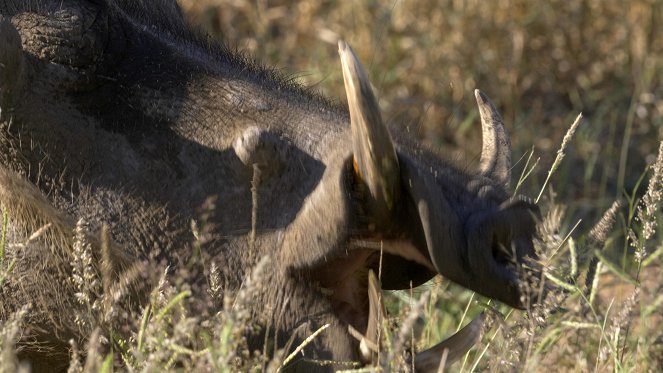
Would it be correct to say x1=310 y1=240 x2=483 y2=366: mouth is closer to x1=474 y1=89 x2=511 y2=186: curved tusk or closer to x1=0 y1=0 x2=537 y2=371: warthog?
x1=0 y1=0 x2=537 y2=371: warthog

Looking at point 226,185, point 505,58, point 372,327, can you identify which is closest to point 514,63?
point 505,58

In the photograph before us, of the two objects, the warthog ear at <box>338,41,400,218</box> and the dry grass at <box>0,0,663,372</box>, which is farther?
the dry grass at <box>0,0,663,372</box>

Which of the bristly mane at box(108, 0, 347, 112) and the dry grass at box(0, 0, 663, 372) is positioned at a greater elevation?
the bristly mane at box(108, 0, 347, 112)

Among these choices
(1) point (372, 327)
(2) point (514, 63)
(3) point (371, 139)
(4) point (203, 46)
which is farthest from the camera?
(2) point (514, 63)

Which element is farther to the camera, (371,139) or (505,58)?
(505,58)

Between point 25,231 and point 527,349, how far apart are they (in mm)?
1057

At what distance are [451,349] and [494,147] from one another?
479 millimetres

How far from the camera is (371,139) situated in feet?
7.68

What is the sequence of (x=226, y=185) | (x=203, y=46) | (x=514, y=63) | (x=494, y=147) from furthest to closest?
(x=514, y=63) → (x=203, y=46) → (x=494, y=147) → (x=226, y=185)

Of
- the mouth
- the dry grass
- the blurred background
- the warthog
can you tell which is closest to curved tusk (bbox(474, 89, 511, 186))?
the warthog

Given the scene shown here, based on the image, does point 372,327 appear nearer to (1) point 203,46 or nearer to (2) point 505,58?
(1) point 203,46

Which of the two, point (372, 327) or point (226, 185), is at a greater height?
point (226, 185)

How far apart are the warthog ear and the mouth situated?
116 mm

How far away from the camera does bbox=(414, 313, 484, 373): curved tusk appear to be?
2506 millimetres
